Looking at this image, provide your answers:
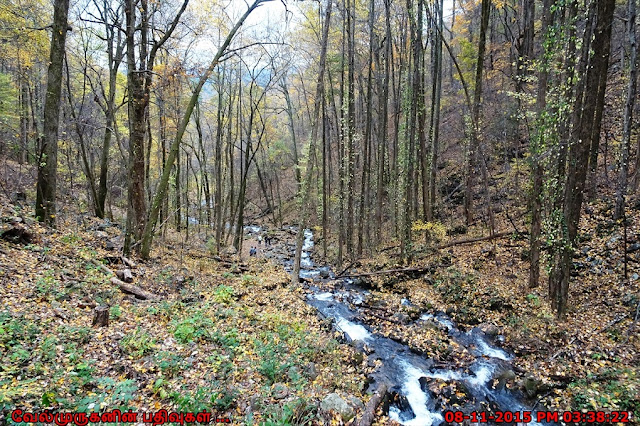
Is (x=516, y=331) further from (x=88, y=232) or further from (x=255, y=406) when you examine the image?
(x=88, y=232)

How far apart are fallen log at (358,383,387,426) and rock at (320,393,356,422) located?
0.20 meters

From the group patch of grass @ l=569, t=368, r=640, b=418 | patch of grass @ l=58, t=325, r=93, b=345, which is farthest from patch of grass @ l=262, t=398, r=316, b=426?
patch of grass @ l=569, t=368, r=640, b=418

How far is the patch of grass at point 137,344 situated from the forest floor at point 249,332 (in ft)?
0.07

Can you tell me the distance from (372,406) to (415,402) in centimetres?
134

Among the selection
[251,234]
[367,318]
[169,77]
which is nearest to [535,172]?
[367,318]

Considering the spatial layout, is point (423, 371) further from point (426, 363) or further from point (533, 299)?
point (533, 299)

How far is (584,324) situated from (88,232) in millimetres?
14550

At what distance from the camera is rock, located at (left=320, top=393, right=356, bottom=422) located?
17.0 ft

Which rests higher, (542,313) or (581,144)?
(581,144)

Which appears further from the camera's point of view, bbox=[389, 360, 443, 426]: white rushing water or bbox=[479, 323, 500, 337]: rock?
bbox=[479, 323, 500, 337]: rock

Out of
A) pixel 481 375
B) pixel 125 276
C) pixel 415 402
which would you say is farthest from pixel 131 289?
pixel 481 375

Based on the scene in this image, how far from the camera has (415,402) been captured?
6.57m

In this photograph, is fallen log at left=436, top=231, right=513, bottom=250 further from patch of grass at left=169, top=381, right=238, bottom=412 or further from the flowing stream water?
patch of grass at left=169, top=381, right=238, bottom=412

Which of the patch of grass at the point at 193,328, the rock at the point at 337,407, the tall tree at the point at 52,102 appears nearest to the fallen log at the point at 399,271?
the patch of grass at the point at 193,328
